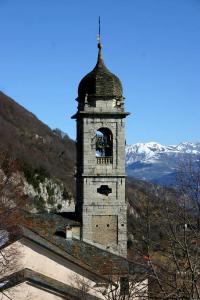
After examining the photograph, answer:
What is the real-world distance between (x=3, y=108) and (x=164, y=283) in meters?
108

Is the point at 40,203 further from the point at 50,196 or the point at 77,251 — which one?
the point at 77,251

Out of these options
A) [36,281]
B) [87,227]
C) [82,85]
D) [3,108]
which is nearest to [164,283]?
[36,281]

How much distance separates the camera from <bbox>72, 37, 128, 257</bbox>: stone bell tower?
93.6ft

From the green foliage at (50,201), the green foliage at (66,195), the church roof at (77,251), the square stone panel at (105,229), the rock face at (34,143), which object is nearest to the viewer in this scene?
the church roof at (77,251)

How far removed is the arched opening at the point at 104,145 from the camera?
95.2 ft

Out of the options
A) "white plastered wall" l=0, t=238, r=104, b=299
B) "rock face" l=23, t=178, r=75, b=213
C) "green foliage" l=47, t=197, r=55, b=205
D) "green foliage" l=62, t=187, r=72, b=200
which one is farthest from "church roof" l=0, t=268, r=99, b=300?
"green foliage" l=62, t=187, r=72, b=200

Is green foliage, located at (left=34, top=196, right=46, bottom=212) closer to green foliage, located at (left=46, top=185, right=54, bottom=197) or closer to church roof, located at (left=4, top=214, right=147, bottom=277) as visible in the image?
green foliage, located at (left=46, top=185, right=54, bottom=197)

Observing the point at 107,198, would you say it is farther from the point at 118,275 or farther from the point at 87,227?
the point at 118,275

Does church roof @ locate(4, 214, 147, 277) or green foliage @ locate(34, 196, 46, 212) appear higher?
green foliage @ locate(34, 196, 46, 212)

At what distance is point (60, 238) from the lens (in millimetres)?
26578

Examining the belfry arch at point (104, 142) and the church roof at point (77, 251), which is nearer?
the church roof at point (77, 251)

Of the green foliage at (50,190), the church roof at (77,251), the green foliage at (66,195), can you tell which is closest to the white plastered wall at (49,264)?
the church roof at (77,251)

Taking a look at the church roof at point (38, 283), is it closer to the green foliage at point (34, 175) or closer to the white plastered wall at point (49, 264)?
the white plastered wall at point (49, 264)

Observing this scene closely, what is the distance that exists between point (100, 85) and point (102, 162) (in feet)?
11.2
